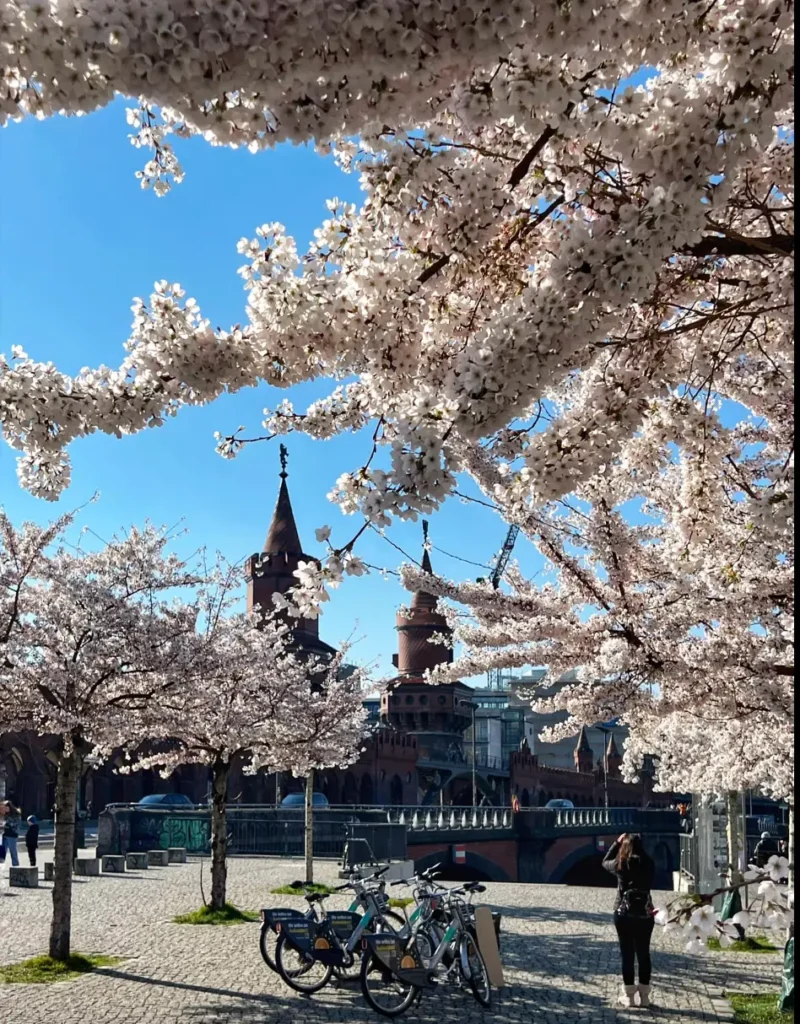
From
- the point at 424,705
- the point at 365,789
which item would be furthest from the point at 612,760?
the point at 365,789

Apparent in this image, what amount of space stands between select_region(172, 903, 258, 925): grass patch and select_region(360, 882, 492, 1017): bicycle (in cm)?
654

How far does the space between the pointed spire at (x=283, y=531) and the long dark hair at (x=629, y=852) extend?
64.9 metres

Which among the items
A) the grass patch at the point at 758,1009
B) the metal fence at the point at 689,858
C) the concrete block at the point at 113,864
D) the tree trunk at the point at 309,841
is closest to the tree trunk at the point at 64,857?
the grass patch at the point at 758,1009

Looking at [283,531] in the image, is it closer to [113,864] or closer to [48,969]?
[113,864]

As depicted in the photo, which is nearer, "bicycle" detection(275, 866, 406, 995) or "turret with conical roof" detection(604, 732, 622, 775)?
"bicycle" detection(275, 866, 406, 995)

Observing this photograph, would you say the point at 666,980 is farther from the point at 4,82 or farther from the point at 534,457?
the point at 4,82

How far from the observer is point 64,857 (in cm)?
1294

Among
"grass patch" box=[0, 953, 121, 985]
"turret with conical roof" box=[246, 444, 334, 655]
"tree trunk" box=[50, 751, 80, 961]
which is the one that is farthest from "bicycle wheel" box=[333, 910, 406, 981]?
"turret with conical roof" box=[246, 444, 334, 655]

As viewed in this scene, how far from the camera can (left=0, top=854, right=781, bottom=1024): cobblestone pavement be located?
10.4 meters

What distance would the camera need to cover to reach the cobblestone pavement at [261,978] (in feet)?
34.3

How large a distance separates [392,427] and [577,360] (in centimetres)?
96

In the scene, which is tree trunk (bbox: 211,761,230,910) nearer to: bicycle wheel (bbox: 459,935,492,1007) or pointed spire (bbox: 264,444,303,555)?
bicycle wheel (bbox: 459,935,492,1007)

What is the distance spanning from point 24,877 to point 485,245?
23.2m

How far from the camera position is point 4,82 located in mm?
3508
